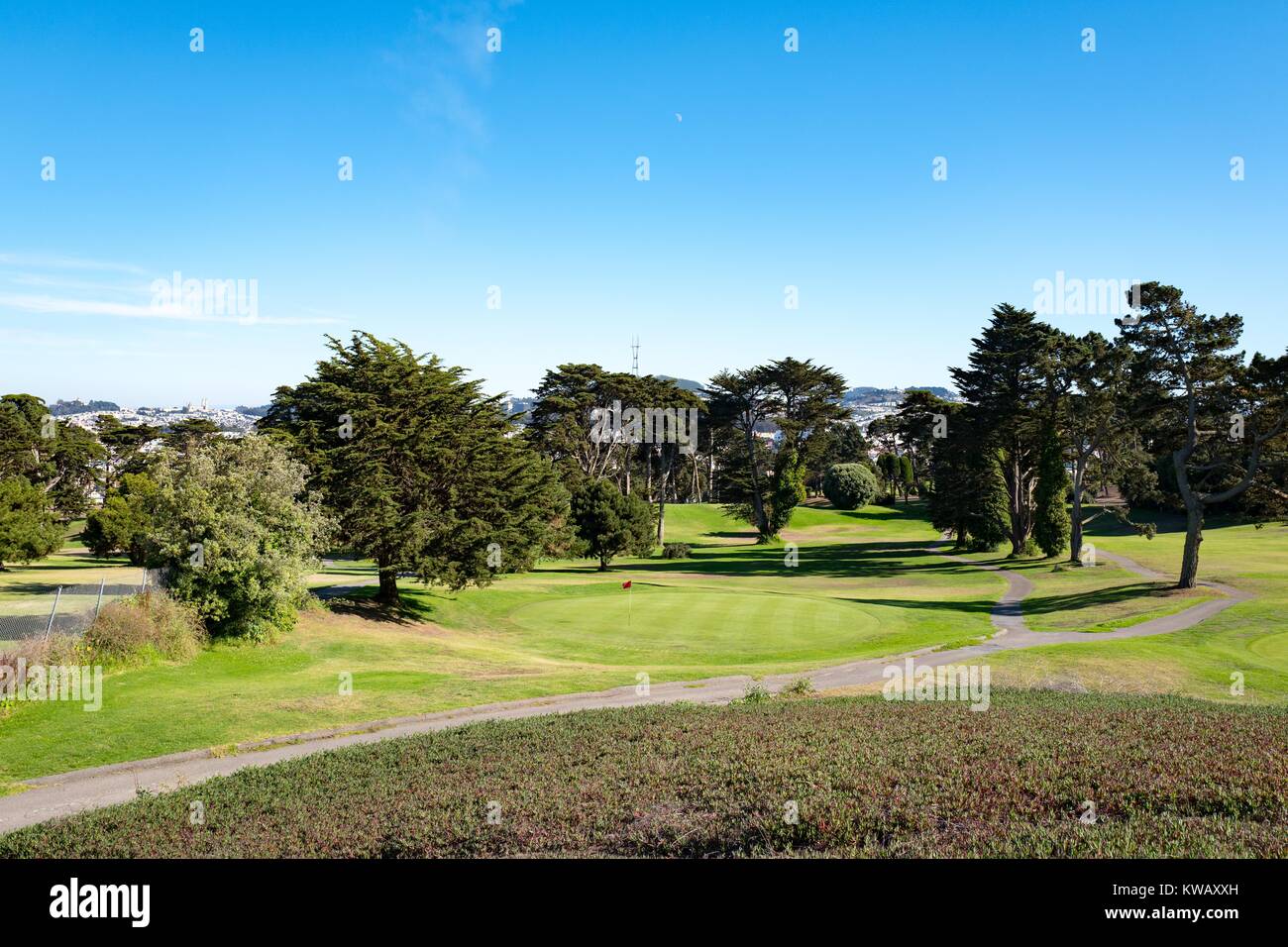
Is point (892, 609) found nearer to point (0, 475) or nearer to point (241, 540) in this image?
point (241, 540)

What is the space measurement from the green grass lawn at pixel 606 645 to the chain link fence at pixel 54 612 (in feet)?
8.08

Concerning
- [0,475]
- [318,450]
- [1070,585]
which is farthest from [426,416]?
[0,475]

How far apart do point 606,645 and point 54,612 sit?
60.2 feet

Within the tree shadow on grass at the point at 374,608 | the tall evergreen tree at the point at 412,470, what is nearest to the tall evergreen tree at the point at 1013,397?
the tall evergreen tree at the point at 412,470

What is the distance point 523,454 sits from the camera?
4181 cm

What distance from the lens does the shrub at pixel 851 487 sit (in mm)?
102312

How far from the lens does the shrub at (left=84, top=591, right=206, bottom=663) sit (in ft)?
73.3

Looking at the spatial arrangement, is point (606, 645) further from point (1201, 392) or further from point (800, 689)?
point (1201, 392)

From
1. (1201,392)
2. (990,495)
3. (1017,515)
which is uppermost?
(1201,392)

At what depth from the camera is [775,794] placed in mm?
9453

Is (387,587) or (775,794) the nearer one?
(775,794)

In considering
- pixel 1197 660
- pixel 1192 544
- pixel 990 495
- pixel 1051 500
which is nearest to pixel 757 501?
pixel 990 495
